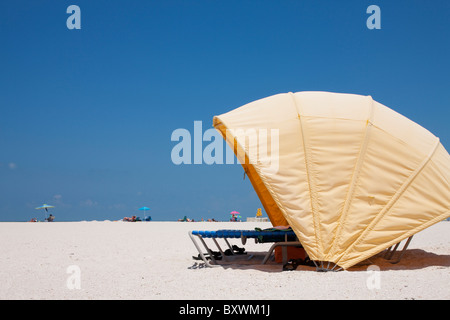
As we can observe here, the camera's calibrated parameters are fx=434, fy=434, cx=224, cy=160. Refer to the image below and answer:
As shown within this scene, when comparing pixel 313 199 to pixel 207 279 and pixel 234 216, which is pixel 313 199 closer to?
pixel 207 279

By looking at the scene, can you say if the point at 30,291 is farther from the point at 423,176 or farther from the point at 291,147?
the point at 423,176

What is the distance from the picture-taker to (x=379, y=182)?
8.86m

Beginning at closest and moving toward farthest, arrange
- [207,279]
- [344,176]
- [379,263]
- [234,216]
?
[207,279] → [344,176] → [379,263] → [234,216]

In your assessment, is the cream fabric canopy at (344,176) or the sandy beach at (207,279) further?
the cream fabric canopy at (344,176)

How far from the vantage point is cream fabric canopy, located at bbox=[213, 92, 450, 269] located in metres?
8.68

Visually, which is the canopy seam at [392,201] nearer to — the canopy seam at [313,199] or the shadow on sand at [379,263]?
the canopy seam at [313,199]

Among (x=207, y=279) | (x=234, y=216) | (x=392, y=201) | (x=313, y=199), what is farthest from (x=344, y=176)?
(x=234, y=216)

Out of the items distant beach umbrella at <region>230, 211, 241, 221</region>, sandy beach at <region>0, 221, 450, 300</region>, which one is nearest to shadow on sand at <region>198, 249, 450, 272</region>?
sandy beach at <region>0, 221, 450, 300</region>

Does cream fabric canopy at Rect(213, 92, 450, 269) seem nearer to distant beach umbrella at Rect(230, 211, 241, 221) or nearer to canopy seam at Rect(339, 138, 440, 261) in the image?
canopy seam at Rect(339, 138, 440, 261)

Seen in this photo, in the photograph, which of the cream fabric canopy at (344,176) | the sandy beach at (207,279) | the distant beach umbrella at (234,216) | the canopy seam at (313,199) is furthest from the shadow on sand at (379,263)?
the distant beach umbrella at (234,216)

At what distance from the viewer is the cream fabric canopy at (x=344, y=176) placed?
8.68 m

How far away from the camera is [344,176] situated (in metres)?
8.84

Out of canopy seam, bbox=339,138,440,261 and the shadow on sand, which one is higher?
canopy seam, bbox=339,138,440,261
